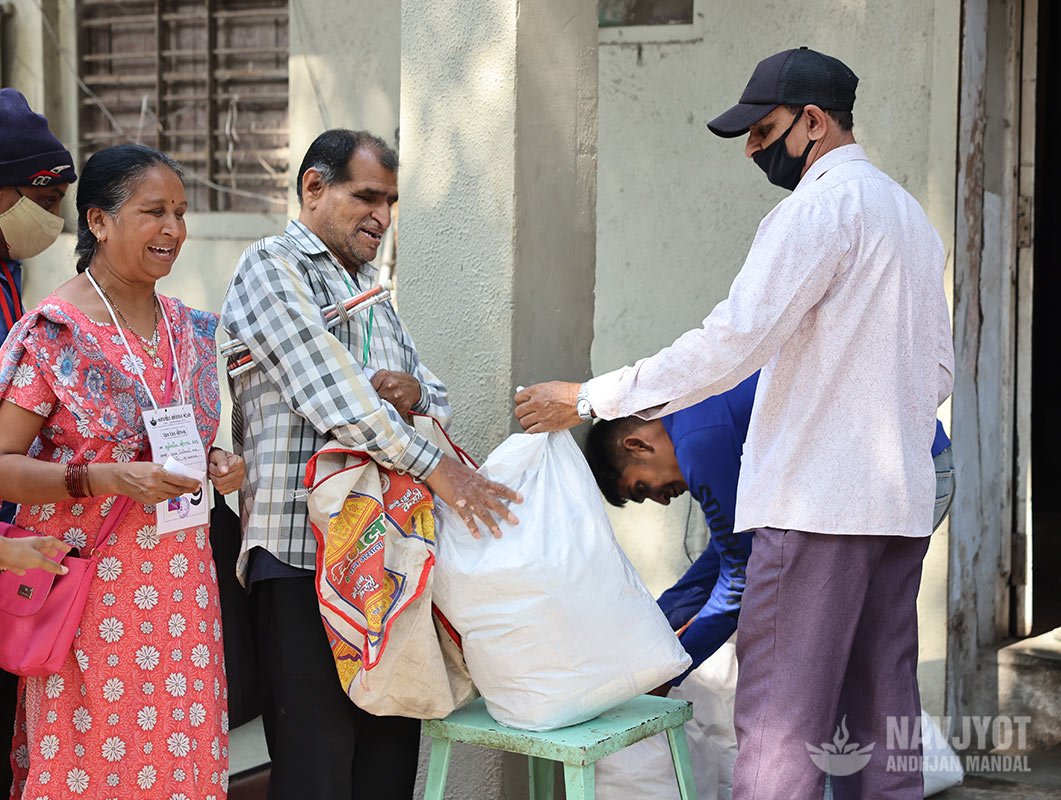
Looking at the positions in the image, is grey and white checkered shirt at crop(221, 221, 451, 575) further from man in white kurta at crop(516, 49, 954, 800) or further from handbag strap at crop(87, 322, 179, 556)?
man in white kurta at crop(516, 49, 954, 800)

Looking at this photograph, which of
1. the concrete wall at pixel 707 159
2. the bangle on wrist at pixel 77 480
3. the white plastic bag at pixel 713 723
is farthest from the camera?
the concrete wall at pixel 707 159

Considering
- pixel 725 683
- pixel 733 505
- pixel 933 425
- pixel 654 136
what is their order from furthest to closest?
pixel 654 136 < pixel 725 683 < pixel 733 505 < pixel 933 425

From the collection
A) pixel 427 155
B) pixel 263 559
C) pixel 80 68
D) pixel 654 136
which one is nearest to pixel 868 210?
pixel 427 155

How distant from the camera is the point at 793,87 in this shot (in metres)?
2.60

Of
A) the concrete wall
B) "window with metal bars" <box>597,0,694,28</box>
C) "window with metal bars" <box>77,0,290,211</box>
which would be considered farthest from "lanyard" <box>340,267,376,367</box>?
"window with metal bars" <box>77,0,290,211</box>

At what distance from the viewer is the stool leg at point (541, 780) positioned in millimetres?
3041

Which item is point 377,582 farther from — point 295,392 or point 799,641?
point 799,641

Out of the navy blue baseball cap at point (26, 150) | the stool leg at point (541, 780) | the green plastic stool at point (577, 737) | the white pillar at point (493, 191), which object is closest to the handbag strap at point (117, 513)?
the navy blue baseball cap at point (26, 150)

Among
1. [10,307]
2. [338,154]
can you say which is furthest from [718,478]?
[10,307]

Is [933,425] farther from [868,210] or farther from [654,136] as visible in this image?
[654,136]

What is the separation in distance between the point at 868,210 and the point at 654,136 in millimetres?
2075

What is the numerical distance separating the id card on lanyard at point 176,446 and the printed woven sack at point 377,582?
219mm

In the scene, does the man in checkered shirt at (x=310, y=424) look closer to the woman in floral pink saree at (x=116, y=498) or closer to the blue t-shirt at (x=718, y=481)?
the woman in floral pink saree at (x=116, y=498)

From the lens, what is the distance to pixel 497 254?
3.04 meters
